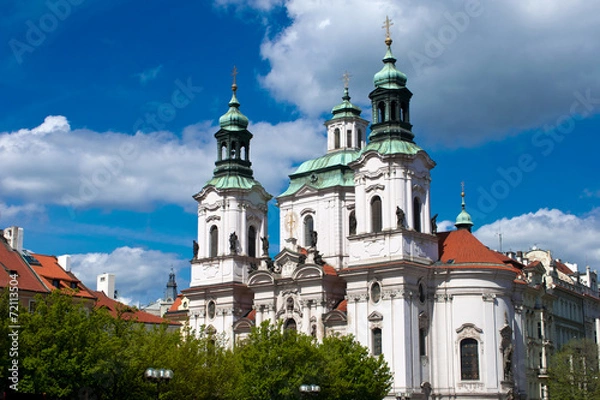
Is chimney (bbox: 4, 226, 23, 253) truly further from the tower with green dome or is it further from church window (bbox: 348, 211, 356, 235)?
church window (bbox: 348, 211, 356, 235)

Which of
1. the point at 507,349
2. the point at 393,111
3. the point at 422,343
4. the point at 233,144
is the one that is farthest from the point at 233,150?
the point at 507,349

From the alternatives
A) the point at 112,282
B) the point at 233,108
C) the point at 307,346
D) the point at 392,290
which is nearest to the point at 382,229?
the point at 392,290

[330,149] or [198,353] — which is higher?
[330,149]

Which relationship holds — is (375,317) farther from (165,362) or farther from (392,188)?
(165,362)

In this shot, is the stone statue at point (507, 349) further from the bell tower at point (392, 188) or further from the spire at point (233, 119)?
the spire at point (233, 119)

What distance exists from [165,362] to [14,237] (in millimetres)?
23108

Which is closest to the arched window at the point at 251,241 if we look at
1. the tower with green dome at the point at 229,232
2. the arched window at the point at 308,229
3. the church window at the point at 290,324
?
the tower with green dome at the point at 229,232

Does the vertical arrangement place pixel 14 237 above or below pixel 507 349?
above

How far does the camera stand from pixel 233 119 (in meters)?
80.3

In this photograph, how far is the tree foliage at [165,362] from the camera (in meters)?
47.8

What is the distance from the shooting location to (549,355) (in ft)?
261

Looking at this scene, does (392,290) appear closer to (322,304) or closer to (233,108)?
(322,304)

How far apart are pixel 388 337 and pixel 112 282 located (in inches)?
1463

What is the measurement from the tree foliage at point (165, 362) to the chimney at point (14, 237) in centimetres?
1508
